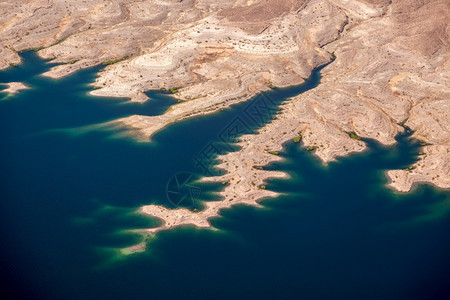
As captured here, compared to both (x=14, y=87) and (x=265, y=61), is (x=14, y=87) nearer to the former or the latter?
(x=14, y=87)

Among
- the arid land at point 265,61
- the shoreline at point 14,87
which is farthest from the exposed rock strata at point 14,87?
the arid land at point 265,61

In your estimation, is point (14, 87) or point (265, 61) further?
point (265, 61)

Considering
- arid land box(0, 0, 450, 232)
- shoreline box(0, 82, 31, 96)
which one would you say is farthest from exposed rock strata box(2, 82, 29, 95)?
arid land box(0, 0, 450, 232)

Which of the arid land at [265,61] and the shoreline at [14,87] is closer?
the arid land at [265,61]

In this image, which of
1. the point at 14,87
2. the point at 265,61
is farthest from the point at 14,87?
the point at 265,61

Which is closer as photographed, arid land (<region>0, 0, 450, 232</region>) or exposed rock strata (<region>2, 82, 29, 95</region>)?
arid land (<region>0, 0, 450, 232</region>)

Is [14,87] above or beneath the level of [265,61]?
above

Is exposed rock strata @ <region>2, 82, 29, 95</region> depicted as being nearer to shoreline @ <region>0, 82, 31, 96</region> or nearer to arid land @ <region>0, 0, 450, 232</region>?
shoreline @ <region>0, 82, 31, 96</region>

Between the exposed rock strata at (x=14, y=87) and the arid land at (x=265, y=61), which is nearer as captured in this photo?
the arid land at (x=265, y=61)

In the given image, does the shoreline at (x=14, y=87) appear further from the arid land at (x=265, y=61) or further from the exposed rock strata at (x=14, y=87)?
the arid land at (x=265, y=61)
